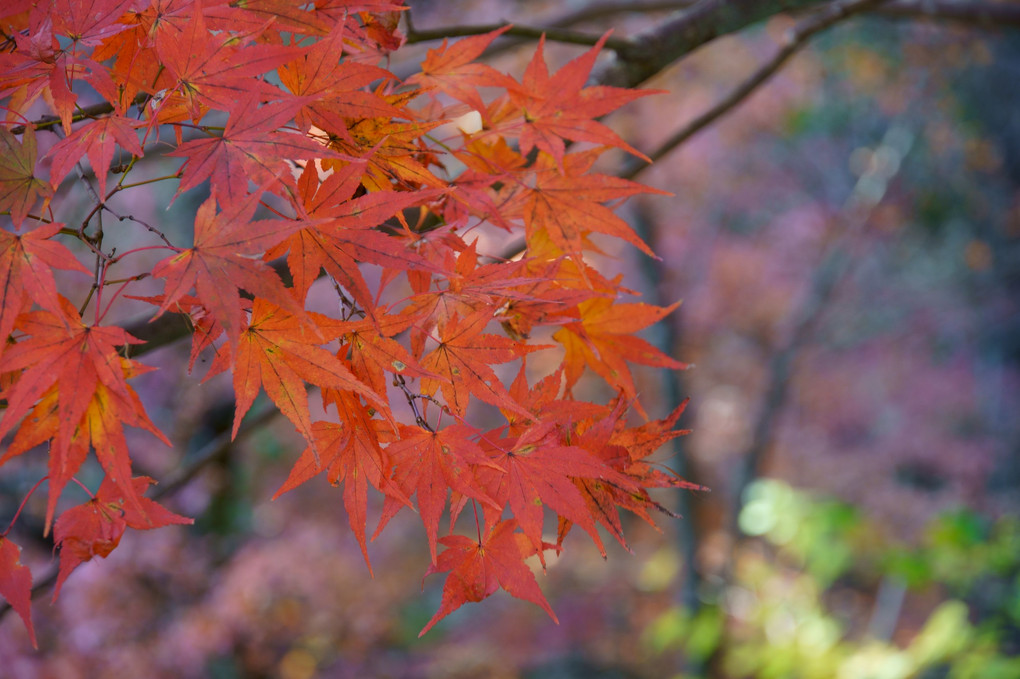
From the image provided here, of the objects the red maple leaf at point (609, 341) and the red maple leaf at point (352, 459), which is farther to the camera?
the red maple leaf at point (609, 341)

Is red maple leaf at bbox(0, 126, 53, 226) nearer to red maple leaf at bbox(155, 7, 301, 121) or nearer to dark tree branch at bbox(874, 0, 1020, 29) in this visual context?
red maple leaf at bbox(155, 7, 301, 121)

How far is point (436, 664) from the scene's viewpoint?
13.2 ft

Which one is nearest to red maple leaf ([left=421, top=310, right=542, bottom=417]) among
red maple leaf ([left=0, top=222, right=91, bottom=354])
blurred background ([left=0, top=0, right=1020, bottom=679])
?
red maple leaf ([left=0, top=222, right=91, bottom=354])

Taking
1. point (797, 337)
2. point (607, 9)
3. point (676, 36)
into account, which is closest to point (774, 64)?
point (676, 36)

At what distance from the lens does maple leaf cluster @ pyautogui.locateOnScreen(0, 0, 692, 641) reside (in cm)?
45

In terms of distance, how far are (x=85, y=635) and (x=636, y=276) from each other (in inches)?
145

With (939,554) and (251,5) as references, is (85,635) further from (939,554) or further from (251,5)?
(939,554)

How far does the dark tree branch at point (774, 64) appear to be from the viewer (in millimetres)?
1290

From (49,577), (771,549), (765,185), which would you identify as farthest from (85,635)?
(765,185)

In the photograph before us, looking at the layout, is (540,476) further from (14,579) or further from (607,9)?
(607,9)

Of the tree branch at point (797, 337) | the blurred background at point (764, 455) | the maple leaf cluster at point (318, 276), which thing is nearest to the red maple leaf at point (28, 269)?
the maple leaf cluster at point (318, 276)

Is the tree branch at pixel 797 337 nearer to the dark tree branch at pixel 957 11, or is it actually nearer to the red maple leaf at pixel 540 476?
the dark tree branch at pixel 957 11

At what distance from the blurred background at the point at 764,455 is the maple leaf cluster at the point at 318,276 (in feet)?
4.19

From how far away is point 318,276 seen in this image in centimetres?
54
